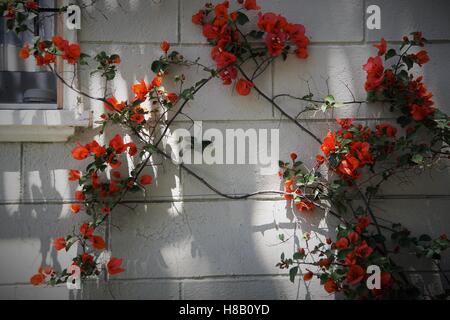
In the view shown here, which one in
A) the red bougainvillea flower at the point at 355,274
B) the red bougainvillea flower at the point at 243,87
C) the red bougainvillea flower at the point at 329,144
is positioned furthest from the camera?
the red bougainvillea flower at the point at 243,87

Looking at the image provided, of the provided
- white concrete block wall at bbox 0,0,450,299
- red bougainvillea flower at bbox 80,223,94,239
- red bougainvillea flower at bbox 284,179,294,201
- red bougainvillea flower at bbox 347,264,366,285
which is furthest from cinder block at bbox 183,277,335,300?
red bougainvillea flower at bbox 80,223,94,239

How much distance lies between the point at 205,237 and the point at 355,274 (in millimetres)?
703

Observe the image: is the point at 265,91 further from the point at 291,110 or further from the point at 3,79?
the point at 3,79

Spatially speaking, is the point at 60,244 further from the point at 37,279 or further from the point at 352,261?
the point at 352,261

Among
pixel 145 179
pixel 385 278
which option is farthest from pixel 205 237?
pixel 385 278

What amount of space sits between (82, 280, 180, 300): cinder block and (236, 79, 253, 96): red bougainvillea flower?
954mm

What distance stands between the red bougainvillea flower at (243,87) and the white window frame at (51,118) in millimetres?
707

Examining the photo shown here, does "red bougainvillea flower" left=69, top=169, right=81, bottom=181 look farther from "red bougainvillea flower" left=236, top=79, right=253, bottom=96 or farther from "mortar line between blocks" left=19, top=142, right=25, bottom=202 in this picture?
"red bougainvillea flower" left=236, top=79, right=253, bottom=96

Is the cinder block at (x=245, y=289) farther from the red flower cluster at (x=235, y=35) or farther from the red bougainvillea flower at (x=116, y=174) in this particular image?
the red flower cluster at (x=235, y=35)

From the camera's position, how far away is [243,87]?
2.21 meters

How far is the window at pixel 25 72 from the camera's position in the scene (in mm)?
2258

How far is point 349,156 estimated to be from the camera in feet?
6.89

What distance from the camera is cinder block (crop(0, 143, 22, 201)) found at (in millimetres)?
2191

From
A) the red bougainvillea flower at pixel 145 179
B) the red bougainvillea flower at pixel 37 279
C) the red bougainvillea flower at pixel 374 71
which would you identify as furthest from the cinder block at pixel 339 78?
the red bougainvillea flower at pixel 37 279
